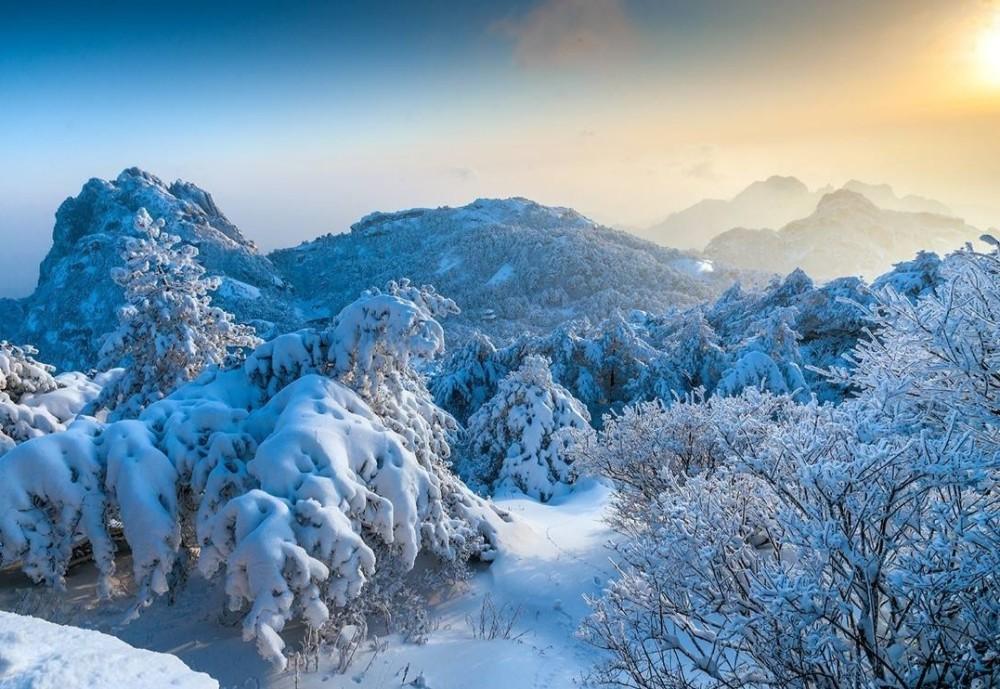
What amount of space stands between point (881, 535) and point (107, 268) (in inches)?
5062

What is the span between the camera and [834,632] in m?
3.55

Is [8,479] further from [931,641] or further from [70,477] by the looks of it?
[931,641]

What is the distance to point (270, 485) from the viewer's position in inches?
233

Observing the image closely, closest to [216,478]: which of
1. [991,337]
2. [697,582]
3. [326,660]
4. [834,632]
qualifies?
[326,660]

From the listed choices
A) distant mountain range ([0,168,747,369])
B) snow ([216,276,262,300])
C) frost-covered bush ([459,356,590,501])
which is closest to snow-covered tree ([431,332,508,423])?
frost-covered bush ([459,356,590,501])

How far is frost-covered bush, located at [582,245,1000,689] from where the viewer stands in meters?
3.46

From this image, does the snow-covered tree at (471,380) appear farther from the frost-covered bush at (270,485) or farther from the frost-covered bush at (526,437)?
the frost-covered bush at (270,485)

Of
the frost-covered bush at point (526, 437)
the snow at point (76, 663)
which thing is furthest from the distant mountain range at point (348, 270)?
the snow at point (76, 663)

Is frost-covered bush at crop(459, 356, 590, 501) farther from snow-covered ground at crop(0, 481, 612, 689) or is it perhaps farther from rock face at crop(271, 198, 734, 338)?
rock face at crop(271, 198, 734, 338)

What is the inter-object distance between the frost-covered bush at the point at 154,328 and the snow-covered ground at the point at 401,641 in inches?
218

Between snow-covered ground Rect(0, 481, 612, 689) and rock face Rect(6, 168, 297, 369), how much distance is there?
→ 249 feet

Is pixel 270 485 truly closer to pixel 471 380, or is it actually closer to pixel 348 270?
Result: pixel 471 380

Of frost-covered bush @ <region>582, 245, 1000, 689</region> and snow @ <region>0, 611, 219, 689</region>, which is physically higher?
frost-covered bush @ <region>582, 245, 1000, 689</region>

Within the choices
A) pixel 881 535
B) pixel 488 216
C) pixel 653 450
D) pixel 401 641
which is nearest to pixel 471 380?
pixel 653 450
